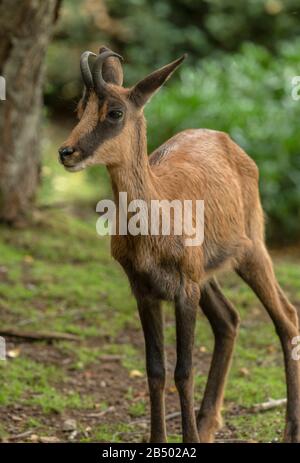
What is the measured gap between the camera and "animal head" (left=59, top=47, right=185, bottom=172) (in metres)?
4.85

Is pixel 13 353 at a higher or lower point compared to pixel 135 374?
higher

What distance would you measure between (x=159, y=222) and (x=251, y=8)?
43.9 ft

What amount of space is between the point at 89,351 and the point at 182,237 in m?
2.84

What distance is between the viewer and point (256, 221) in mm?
6180

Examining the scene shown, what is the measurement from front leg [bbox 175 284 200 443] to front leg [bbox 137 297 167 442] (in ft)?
0.57

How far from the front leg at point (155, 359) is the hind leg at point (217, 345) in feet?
2.02

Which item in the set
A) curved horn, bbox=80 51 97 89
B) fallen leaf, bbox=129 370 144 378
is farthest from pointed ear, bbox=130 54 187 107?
fallen leaf, bbox=129 370 144 378

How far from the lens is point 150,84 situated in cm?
496

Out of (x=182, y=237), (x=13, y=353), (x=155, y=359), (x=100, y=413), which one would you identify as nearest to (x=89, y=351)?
(x=13, y=353)

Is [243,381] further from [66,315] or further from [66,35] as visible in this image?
[66,35]

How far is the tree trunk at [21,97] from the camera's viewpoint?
9219 mm

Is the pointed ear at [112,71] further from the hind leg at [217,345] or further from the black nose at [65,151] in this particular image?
the hind leg at [217,345]

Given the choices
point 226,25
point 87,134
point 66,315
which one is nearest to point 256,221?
point 87,134

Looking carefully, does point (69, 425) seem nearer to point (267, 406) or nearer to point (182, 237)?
point (267, 406)
